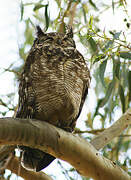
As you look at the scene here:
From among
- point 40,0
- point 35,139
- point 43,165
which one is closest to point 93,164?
point 35,139

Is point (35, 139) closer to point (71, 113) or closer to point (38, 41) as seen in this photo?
point (71, 113)

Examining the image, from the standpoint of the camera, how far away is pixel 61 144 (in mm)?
1670

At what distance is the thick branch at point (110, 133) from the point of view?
211cm

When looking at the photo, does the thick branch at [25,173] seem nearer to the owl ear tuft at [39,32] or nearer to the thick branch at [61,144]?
the thick branch at [61,144]

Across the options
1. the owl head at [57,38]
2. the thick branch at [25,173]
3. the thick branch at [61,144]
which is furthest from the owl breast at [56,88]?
the thick branch at [61,144]

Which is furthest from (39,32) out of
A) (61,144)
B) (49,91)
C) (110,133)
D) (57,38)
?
(61,144)

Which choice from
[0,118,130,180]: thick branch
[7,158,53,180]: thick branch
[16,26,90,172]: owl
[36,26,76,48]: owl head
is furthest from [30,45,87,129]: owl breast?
[0,118,130,180]: thick branch

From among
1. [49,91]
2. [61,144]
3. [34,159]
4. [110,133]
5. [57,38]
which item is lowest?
[34,159]

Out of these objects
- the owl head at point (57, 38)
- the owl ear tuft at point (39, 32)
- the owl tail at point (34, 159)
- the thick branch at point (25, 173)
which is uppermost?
the owl ear tuft at point (39, 32)

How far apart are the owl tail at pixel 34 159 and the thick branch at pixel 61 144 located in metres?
0.47

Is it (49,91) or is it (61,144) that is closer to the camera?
(61,144)

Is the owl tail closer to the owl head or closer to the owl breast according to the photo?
the owl breast

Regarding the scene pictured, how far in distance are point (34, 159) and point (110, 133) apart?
0.56m

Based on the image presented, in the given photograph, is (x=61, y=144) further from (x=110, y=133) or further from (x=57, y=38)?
(x=57, y=38)
